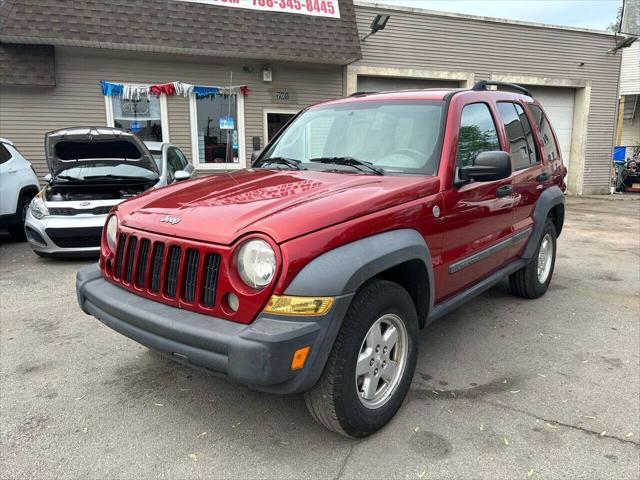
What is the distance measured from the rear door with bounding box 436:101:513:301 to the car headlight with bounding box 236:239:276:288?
130 cm

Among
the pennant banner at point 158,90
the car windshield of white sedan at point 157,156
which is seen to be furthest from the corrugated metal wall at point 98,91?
the car windshield of white sedan at point 157,156

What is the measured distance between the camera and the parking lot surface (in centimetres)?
245

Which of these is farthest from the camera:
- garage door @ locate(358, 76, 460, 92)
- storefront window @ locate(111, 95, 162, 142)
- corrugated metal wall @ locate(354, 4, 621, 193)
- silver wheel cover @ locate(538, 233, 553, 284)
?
garage door @ locate(358, 76, 460, 92)

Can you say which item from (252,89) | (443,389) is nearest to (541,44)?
(252,89)

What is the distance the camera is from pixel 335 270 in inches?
87.8

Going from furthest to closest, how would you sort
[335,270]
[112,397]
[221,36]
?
[221,36], [112,397], [335,270]

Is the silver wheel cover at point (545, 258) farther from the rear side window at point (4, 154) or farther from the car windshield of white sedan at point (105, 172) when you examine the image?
the rear side window at point (4, 154)

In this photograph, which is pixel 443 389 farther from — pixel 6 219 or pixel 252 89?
pixel 252 89

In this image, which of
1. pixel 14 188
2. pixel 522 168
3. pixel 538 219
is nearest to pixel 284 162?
pixel 522 168

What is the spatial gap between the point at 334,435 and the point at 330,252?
107cm

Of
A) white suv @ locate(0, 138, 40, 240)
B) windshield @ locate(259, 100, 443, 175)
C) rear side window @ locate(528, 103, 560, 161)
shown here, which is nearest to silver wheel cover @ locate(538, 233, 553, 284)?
rear side window @ locate(528, 103, 560, 161)

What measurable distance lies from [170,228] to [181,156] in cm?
665

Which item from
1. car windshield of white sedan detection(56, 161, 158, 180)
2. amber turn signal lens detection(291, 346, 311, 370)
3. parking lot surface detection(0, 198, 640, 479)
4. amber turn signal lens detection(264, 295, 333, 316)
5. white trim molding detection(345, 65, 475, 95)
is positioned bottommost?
parking lot surface detection(0, 198, 640, 479)

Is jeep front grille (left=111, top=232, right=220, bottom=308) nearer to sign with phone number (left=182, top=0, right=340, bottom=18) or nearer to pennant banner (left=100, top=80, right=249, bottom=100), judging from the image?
pennant banner (left=100, top=80, right=249, bottom=100)
